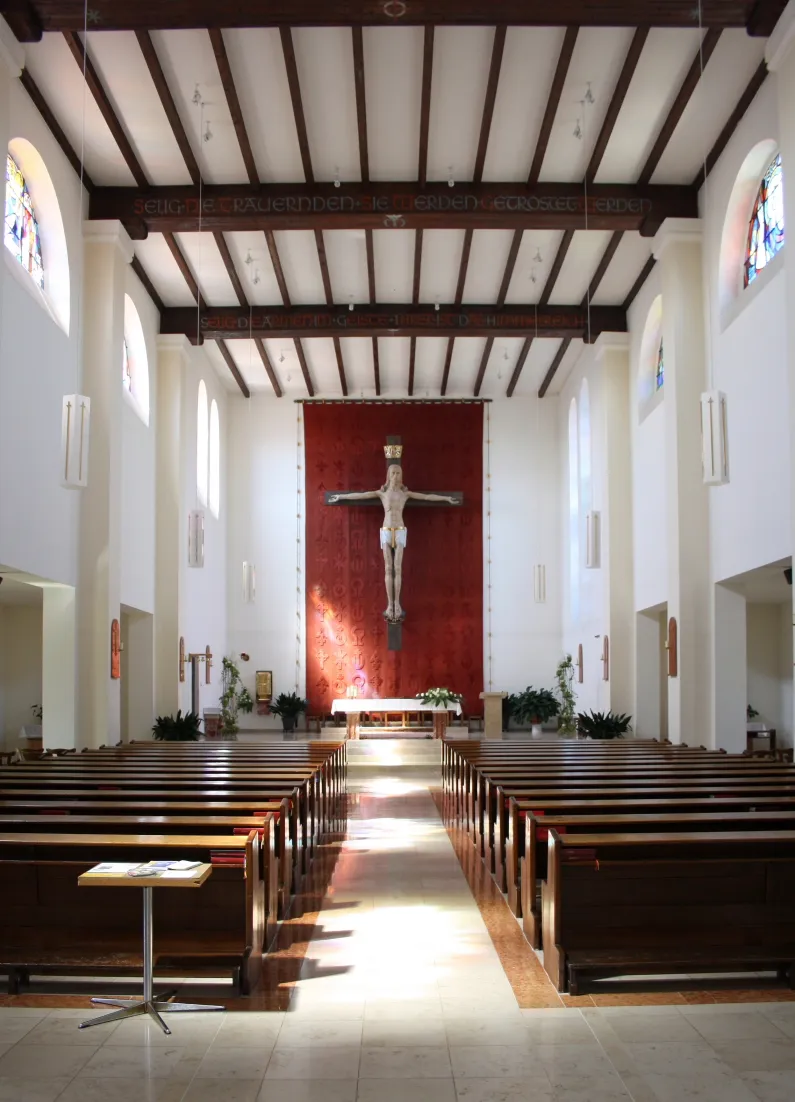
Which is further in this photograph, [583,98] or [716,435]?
[583,98]

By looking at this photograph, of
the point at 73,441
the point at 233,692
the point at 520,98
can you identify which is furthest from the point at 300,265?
the point at 233,692

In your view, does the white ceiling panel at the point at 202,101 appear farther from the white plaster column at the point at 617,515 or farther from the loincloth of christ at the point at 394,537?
the loincloth of christ at the point at 394,537

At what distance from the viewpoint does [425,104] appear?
36.2 ft

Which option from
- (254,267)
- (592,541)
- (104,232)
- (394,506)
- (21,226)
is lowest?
(592,541)

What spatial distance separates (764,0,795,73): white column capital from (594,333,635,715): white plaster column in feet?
24.3

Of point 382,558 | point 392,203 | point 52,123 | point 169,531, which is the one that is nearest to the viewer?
point 52,123

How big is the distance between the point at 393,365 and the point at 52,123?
1018 cm

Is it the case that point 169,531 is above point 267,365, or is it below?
below

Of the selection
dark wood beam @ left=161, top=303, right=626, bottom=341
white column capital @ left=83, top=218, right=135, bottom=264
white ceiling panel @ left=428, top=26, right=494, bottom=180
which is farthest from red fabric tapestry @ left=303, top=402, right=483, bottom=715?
white ceiling panel @ left=428, top=26, right=494, bottom=180

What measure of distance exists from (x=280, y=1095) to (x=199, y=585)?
15.6 metres

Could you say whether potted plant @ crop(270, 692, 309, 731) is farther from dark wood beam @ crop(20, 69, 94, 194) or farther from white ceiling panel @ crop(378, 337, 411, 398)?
dark wood beam @ crop(20, 69, 94, 194)

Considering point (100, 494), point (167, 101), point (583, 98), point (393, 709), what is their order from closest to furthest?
point (167, 101), point (583, 98), point (100, 494), point (393, 709)

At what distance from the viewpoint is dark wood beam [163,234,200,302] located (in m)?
14.3

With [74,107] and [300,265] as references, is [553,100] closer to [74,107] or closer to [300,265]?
[74,107]
